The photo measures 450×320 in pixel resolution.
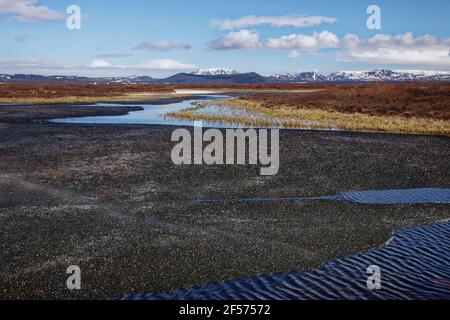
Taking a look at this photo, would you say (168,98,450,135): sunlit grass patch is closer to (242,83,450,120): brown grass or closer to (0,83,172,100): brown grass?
(242,83,450,120): brown grass

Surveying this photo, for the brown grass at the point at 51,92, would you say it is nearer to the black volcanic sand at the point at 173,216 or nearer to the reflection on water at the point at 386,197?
the black volcanic sand at the point at 173,216

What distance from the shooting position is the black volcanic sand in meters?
10.1

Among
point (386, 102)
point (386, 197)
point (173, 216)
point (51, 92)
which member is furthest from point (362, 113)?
point (51, 92)

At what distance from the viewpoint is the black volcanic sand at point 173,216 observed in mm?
10148

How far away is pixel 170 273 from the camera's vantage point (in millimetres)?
9969

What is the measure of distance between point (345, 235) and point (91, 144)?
73.4 ft

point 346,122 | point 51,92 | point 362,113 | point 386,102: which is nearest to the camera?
point 346,122

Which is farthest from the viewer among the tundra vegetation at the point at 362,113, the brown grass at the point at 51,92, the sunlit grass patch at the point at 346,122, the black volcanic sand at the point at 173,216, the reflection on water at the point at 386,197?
the brown grass at the point at 51,92

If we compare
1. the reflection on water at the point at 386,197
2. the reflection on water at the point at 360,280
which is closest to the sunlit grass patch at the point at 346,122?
the reflection on water at the point at 386,197

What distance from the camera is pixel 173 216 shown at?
14.4m

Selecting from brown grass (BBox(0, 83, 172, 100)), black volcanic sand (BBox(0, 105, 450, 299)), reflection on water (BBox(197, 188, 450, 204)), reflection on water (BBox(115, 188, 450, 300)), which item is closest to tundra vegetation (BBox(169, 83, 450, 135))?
black volcanic sand (BBox(0, 105, 450, 299))

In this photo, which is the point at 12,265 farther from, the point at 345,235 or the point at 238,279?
the point at 345,235

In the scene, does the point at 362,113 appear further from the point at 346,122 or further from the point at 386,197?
the point at 386,197
